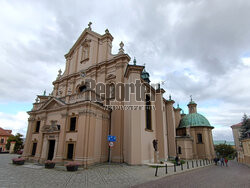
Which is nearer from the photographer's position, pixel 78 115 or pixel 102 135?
pixel 78 115

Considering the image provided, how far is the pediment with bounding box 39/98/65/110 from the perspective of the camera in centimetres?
1722

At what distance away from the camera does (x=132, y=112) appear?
1547 centimetres

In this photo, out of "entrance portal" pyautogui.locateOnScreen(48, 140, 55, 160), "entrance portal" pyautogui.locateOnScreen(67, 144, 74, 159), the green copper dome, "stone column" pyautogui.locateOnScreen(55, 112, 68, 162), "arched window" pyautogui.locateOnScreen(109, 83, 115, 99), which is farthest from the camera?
the green copper dome

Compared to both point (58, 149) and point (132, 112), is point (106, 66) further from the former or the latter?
point (58, 149)

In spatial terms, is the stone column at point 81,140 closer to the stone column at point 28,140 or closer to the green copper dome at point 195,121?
the stone column at point 28,140

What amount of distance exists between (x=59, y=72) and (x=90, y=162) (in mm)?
Answer: 18466

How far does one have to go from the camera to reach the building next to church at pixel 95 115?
14.7m

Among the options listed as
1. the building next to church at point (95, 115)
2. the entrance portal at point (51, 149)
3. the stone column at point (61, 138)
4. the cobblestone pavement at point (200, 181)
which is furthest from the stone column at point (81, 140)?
the cobblestone pavement at point (200, 181)

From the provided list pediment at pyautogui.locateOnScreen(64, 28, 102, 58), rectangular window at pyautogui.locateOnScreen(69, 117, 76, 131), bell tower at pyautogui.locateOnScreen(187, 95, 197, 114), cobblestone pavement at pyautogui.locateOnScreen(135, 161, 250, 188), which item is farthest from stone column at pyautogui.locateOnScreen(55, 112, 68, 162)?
bell tower at pyautogui.locateOnScreen(187, 95, 197, 114)

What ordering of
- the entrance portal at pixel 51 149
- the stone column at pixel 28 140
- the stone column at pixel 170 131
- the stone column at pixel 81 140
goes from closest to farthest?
the stone column at pixel 81 140 < the entrance portal at pixel 51 149 < the stone column at pixel 28 140 < the stone column at pixel 170 131

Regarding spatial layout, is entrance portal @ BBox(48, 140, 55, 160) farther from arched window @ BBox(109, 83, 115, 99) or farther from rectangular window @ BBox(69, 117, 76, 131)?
arched window @ BBox(109, 83, 115, 99)

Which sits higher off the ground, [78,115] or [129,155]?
[78,115]

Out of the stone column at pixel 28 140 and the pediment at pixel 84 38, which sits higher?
the pediment at pixel 84 38

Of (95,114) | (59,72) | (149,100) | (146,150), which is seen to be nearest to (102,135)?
(95,114)
